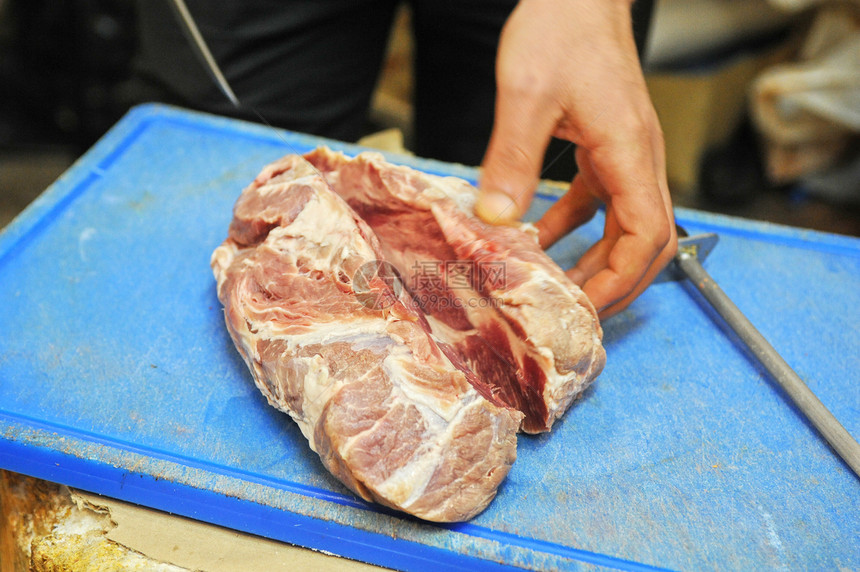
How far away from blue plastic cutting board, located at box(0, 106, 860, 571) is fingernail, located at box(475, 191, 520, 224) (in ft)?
2.07

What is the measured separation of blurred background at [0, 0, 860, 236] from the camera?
189 inches

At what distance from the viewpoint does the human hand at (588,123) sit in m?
1.97

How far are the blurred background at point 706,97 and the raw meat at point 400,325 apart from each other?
3059mm

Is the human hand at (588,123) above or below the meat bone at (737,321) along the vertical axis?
above

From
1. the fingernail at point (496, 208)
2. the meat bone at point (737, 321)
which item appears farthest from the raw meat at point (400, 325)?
the meat bone at point (737, 321)

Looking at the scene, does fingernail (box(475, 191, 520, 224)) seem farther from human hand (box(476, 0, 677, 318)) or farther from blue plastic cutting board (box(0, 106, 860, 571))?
blue plastic cutting board (box(0, 106, 860, 571))

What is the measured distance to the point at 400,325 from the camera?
185 centimetres

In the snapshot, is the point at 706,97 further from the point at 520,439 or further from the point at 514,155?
the point at 520,439

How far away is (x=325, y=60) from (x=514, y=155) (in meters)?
1.63

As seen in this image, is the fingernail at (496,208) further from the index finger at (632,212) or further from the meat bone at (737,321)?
the meat bone at (737,321)

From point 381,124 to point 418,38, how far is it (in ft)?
7.56

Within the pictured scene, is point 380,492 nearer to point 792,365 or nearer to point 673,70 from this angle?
point 792,365

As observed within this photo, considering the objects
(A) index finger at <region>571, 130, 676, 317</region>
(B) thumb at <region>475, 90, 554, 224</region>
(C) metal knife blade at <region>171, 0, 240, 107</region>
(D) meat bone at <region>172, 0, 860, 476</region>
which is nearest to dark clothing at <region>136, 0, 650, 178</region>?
(C) metal knife blade at <region>171, 0, 240, 107</region>

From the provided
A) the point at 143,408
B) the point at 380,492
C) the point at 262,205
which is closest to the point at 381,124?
the point at 262,205
